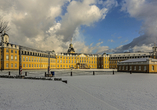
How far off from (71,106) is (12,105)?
3352mm

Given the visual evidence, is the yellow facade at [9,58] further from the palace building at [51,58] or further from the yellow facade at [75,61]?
the yellow facade at [75,61]

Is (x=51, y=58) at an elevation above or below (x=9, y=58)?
below

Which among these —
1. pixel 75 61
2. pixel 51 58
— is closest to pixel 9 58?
pixel 51 58

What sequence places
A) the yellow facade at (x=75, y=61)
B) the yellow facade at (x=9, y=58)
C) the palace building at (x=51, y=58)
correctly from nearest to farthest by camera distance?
the yellow facade at (x=9, y=58) → the palace building at (x=51, y=58) → the yellow facade at (x=75, y=61)

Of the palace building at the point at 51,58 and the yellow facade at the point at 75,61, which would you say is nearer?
the palace building at the point at 51,58

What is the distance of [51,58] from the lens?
3541 inches

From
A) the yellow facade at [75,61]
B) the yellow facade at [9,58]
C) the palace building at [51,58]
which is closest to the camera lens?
the yellow facade at [9,58]

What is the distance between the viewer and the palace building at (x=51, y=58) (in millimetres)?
57125

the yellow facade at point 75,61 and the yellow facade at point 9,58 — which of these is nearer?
the yellow facade at point 9,58

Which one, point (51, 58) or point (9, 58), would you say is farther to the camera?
point (51, 58)

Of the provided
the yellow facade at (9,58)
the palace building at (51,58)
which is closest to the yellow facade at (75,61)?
the palace building at (51,58)

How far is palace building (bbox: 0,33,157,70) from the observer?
57125mm

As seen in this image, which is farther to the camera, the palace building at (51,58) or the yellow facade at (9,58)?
the palace building at (51,58)

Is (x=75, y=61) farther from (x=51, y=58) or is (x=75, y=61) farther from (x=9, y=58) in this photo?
(x=9, y=58)
